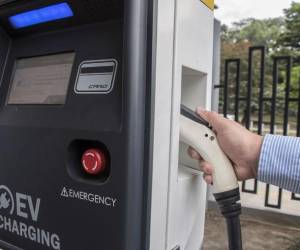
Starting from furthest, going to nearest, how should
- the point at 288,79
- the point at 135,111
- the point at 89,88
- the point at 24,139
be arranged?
the point at 288,79, the point at 24,139, the point at 89,88, the point at 135,111

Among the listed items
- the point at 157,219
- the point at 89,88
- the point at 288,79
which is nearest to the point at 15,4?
the point at 89,88

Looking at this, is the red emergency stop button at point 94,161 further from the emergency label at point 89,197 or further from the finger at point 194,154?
the finger at point 194,154

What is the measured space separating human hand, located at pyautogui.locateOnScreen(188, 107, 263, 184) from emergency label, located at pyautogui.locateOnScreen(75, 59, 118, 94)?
34 cm

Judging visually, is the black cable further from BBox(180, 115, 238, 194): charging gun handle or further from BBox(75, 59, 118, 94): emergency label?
BBox(75, 59, 118, 94): emergency label

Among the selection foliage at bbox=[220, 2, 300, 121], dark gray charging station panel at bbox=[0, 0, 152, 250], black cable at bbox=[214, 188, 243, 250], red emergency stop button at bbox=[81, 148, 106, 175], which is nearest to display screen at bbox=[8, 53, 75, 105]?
dark gray charging station panel at bbox=[0, 0, 152, 250]

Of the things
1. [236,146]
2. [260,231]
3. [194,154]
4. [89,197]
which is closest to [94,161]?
[89,197]

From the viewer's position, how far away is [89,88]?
40.9 inches

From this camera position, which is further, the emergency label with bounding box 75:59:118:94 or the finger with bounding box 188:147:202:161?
the finger with bounding box 188:147:202:161

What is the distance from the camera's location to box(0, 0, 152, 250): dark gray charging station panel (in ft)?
3.06

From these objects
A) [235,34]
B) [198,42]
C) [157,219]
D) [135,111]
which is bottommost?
[157,219]

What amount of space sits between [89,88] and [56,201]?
13.5 inches

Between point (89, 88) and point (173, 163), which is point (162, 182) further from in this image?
point (89, 88)

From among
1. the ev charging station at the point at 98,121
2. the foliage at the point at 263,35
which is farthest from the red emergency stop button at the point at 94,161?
the foliage at the point at 263,35

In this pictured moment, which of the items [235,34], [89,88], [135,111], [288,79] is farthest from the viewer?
[235,34]
